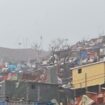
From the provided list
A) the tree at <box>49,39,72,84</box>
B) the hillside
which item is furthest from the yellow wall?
the hillside

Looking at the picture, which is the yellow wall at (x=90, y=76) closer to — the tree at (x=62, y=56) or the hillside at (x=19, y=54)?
the tree at (x=62, y=56)

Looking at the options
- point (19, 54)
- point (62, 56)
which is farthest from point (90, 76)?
point (19, 54)

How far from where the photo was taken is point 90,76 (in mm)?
36594

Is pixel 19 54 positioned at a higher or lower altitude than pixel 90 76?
higher

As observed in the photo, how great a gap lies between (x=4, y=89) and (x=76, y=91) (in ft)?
20.6

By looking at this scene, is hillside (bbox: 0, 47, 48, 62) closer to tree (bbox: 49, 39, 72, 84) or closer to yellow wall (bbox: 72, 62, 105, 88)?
tree (bbox: 49, 39, 72, 84)

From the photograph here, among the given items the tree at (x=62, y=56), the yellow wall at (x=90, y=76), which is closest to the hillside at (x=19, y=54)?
the tree at (x=62, y=56)

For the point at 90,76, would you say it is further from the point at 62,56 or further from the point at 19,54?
the point at 19,54

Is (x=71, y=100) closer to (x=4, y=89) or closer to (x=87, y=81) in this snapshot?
(x=87, y=81)

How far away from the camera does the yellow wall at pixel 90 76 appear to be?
117 feet

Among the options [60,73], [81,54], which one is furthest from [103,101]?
[81,54]

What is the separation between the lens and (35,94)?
3384 centimetres

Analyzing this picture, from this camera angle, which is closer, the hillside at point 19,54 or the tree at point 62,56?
the tree at point 62,56

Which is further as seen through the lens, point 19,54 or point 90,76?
point 19,54
